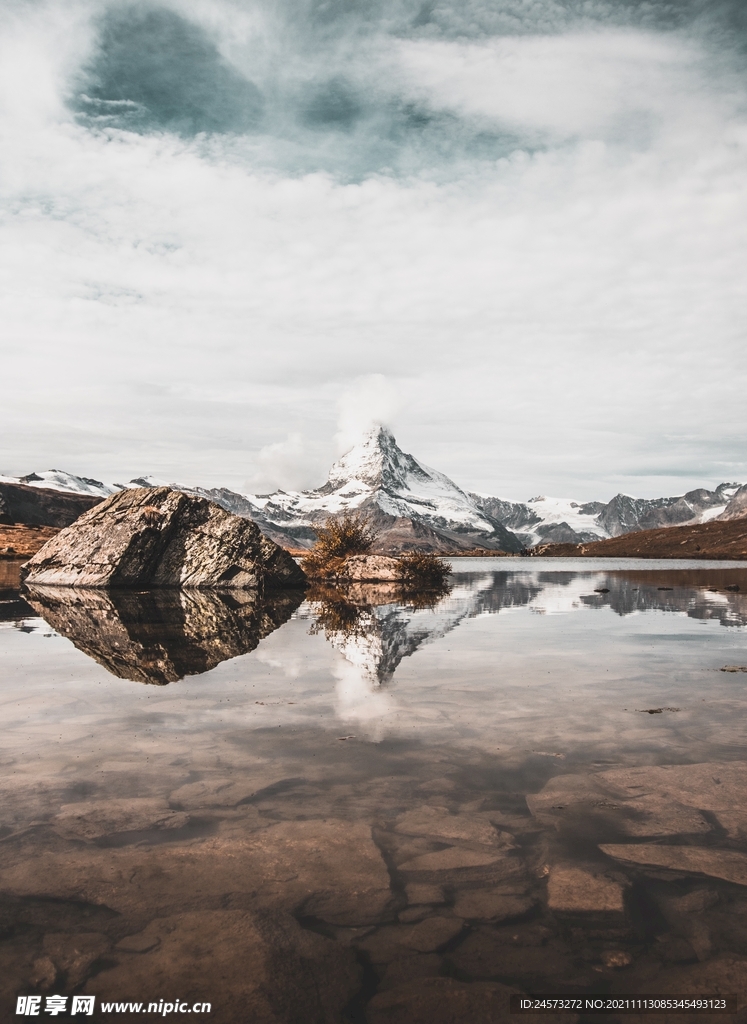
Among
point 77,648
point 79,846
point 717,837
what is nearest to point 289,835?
point 79,846

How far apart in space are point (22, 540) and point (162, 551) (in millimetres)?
52480

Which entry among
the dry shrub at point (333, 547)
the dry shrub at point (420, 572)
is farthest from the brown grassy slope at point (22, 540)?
the dry shrub at point (420, 572)

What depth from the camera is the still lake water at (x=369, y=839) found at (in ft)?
12.6

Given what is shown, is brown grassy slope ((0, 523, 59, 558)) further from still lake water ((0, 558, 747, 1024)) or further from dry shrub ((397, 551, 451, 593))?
still lake water ((0, 558, 747, 1024))

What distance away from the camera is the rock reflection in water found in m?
13.4

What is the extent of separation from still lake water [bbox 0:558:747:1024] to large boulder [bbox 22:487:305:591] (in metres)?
26.2

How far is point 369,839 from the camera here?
5.39 m

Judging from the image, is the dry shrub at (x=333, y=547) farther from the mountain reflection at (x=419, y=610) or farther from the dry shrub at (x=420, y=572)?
the mountain reflection at (x=419, y=610)

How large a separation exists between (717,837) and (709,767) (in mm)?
1804

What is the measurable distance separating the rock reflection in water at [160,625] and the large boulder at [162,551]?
3.92 m

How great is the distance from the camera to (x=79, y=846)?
525cm

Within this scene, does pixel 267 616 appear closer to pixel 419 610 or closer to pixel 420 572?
pixel 419 610

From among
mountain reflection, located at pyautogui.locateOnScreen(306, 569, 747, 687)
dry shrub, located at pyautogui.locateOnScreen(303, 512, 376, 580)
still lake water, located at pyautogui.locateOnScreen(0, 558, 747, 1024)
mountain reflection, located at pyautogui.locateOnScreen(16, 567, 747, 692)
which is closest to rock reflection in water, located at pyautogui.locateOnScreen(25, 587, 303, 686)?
mountain reflection, located at pyautogui.locateOnScreen(16, 567, 747, 692)

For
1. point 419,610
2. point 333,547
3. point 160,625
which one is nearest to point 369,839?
point 160,625
